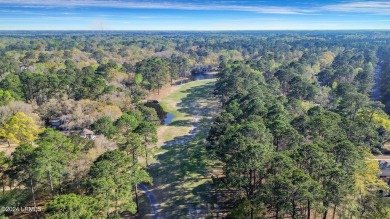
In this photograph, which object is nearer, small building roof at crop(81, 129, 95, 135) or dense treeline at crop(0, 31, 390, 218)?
dense treeline at crop(0, 31, 390, 218)

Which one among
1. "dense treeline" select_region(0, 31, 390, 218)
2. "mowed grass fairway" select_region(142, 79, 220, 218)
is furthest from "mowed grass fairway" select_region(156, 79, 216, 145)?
"dense treeline" select_region(0, 31, 390, 218)

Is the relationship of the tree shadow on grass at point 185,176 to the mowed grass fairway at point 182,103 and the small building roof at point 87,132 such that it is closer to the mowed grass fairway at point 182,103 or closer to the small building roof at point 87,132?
the mowed grass fairway at point 182,103

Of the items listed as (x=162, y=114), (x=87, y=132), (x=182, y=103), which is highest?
(x=87, y=132)

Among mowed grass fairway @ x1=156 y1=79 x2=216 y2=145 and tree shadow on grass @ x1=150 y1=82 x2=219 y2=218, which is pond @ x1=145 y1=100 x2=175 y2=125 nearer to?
mowed grass fairway @ x1=156 y1=79 x2=216 y2=145

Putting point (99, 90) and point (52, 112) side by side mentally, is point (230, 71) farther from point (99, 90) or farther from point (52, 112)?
point (52, 112)

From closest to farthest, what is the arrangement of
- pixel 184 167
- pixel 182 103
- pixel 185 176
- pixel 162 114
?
pixel 185 176, pixel 184 167, pixel 162 114, pixel 182 103

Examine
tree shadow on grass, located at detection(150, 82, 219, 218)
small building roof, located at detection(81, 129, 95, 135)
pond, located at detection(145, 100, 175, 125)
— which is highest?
small building roof, located at detection(81, 129, 95, 135)

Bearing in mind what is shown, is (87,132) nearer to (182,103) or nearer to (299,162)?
(299,162)

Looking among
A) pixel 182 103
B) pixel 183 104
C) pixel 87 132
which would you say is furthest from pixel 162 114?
pixel 87 132

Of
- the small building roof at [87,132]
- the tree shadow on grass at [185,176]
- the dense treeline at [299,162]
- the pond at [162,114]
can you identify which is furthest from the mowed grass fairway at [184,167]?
the small building roof at [87,132]
